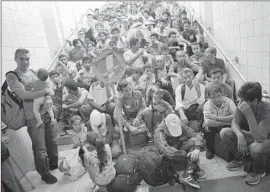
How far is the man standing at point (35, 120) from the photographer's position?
130 inches

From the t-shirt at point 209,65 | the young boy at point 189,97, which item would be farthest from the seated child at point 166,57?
the young boy at point 189,97

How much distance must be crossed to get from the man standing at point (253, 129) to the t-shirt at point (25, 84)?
3.04m

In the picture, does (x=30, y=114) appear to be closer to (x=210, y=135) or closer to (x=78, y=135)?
(x=78, y=135)

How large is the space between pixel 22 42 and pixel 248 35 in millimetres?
4979

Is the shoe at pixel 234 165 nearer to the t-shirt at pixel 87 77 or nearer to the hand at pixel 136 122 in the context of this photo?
the hand at pixel 136 122

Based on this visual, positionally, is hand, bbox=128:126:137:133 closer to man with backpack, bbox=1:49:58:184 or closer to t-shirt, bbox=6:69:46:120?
man with backpack, bbox=1:49:58:184

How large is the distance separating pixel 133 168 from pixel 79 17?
10.7 m

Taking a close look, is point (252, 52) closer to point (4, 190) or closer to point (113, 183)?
point (113, 183)

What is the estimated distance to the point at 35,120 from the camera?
139 inches

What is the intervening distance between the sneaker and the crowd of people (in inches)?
0.5

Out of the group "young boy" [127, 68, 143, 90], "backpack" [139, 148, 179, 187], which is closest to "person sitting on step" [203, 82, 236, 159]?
"backpack" [139, 148, 179, 187]

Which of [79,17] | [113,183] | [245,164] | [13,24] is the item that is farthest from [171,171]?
[79,17]

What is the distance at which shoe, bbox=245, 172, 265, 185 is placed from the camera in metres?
2.95

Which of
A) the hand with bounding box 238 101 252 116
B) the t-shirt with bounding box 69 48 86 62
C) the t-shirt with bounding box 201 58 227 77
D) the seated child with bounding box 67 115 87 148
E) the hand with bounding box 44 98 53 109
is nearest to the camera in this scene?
the hand with bounding box 238 101 252 116
